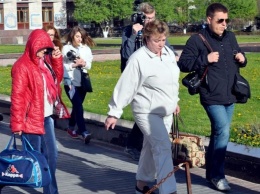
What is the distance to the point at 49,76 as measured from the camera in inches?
296

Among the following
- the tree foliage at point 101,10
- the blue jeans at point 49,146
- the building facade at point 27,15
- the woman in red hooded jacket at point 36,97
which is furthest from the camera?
the tree foliage at point 101,10

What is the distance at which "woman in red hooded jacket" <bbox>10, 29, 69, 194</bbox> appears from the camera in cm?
Result: 712

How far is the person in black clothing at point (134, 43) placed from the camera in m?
9.14

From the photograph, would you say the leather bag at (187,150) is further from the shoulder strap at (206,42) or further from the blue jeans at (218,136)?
the shoulder strap at (206,42)

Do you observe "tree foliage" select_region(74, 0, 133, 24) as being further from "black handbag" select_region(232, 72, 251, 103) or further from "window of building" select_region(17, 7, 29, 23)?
"black handbag" select_region(232, 72, 251, 103)

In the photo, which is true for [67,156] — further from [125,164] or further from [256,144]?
[256,144]

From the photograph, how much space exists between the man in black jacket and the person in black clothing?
3.13 feet

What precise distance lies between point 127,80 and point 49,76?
81 cm

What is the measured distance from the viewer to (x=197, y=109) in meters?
13.7

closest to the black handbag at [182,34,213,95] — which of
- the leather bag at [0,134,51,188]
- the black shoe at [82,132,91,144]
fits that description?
the leather bag at [0,134,51,188]

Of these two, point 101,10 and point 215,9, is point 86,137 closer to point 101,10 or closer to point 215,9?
point 215,9

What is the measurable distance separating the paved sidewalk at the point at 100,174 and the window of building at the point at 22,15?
2887 inches

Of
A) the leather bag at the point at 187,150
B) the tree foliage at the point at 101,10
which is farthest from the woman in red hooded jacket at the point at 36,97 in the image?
the tree foliage at the point at 101,10

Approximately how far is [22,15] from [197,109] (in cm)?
7213
